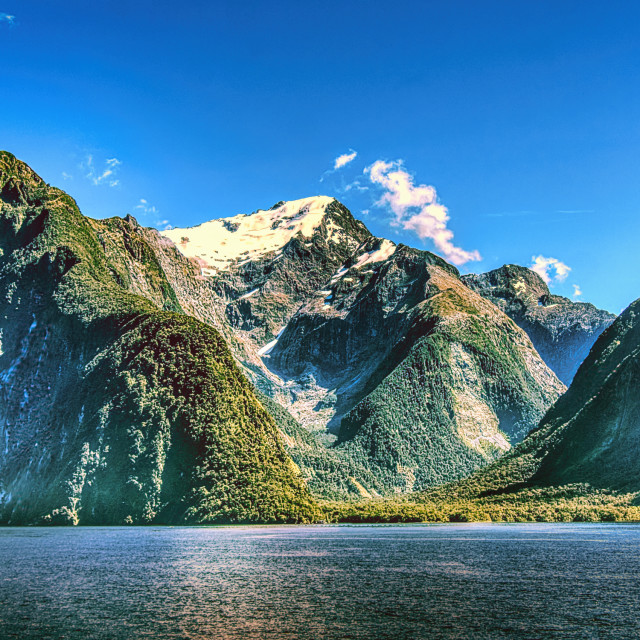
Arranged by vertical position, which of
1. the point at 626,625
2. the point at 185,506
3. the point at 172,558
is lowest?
Result: the point at 626,625

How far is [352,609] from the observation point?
5047 cm

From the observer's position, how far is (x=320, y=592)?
58.5 m

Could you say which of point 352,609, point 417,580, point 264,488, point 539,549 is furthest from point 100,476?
point 352,609

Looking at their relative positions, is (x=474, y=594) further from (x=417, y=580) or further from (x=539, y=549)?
(x=539, y=549)

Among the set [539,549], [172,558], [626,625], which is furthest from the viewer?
[539,549]

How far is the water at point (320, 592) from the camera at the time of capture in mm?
43281

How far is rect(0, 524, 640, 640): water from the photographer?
142ft

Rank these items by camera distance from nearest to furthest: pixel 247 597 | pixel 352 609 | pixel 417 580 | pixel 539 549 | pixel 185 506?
pixel 352 609 → pixel 247 597 → pixel 417 580 → pixel 539 549 → pixel 185 506

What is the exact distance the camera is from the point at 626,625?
43.7 m

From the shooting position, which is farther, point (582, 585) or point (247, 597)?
point (582, 585)

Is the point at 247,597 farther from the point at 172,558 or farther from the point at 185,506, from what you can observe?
the point at 185,506

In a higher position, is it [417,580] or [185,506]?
[185,506]

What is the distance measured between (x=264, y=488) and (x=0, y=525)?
69175 mm

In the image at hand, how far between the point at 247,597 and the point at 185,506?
12897cm
